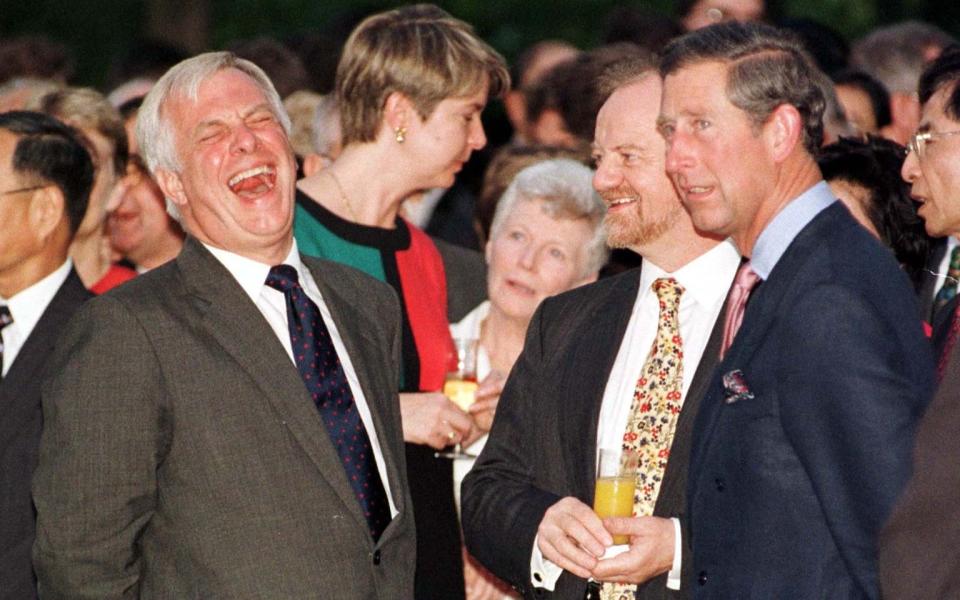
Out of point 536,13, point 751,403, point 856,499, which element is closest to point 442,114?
point 751,403

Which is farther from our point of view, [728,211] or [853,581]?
[728,211]

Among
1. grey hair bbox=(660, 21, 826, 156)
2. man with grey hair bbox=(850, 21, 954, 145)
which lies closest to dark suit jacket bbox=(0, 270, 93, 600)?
grey hair bbox=(660, 21, 826, 156)

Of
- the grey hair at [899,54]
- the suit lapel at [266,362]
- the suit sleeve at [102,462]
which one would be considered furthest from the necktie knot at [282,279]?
the grey hair at [899,54]

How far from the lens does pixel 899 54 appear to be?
30.0 feet

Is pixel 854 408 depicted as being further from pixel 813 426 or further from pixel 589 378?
pixel 589 378

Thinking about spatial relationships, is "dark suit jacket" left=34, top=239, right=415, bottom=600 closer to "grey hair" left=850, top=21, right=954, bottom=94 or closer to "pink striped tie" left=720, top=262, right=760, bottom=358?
"pink striped tie" left=720, top=262, right=760, bottom=358

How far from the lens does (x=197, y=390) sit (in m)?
4.30

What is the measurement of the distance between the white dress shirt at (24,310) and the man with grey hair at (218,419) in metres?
1.12

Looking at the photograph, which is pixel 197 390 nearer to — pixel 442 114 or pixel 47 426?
pixel 47 426

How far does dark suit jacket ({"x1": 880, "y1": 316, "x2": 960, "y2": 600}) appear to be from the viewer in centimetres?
318

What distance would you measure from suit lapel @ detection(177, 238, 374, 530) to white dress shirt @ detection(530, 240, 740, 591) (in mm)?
624

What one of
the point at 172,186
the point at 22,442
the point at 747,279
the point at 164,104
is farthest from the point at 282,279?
the point at 747,279

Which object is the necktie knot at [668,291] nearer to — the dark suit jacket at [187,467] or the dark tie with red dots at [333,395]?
the dark tie with red dots at [333,395]

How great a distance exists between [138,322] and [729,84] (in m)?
1.65
